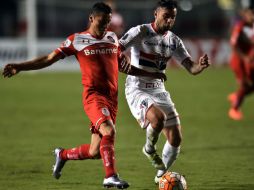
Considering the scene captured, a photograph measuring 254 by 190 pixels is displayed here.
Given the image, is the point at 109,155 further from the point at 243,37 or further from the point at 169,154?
the point at 243,37

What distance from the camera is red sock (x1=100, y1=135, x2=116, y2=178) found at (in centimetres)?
725

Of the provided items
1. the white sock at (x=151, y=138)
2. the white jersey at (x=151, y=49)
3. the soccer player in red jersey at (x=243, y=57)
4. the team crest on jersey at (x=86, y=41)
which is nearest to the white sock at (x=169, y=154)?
the white sock at (x=151, y=138)

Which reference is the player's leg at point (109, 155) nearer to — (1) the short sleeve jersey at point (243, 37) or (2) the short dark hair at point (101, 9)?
(2) the short dark hair at point (101, 9)

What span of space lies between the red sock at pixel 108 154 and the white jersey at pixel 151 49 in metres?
1.36

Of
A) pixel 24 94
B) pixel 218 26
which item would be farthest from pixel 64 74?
pixel 218 26

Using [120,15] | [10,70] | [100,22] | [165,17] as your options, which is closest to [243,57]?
[165,17]

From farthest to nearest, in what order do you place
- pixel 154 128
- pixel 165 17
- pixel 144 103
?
pixel 144 103
pixel 165 17
pixel 154 128

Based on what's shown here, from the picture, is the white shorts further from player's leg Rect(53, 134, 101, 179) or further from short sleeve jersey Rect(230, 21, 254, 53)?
short sleeve jersey Rect(230, 21, 254, 53)

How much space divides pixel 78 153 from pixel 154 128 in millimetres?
897

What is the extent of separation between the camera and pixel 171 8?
27.1 feet

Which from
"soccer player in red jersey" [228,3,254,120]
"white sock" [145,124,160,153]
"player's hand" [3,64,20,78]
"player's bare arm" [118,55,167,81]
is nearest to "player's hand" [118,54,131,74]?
"player's bare arm" [118,55,167,81]

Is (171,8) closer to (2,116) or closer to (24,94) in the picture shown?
(2,116)

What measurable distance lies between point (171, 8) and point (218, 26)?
30823 mm

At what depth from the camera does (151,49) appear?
8.57 m
